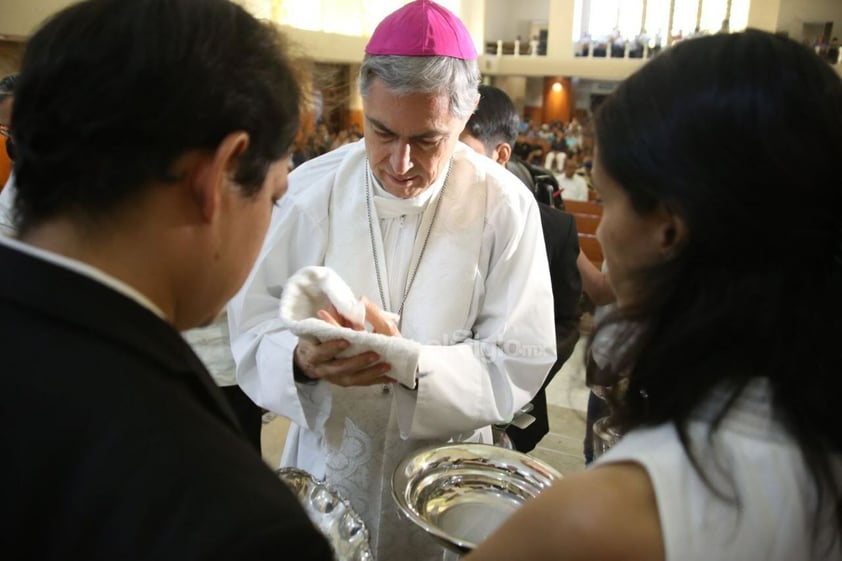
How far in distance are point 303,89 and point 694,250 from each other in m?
0.55

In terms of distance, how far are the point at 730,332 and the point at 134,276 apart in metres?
0.68

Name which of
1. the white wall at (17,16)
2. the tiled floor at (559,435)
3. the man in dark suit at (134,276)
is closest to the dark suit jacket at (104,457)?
the man in dark suit at (134,276)

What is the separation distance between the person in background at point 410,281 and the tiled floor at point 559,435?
2.07 meters

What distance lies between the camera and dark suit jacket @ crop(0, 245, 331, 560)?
642 millimetres

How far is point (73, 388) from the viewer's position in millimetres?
665

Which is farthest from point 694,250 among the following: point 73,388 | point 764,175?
point 73,388

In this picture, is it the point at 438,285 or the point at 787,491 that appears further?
the point at 438,285

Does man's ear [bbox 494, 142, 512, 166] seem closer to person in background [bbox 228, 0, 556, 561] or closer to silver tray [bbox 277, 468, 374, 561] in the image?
person in background [bbox 228, 0, 556, 561]

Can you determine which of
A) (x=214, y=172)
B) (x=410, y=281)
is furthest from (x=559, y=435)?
(x=214, y=172)

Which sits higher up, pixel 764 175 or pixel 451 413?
pixel 764 175

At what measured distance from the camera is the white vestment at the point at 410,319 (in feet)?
5.63

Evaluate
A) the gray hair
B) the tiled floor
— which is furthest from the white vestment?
the tiled floor

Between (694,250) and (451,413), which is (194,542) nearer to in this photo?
(694,250)

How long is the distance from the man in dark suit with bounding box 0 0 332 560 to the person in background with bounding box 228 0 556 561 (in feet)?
2.74
